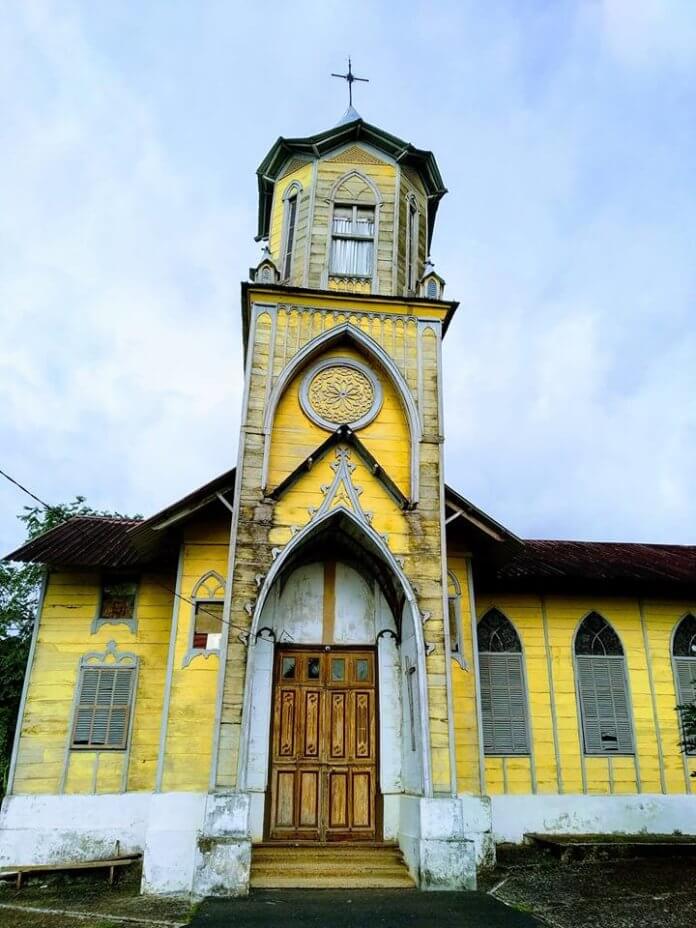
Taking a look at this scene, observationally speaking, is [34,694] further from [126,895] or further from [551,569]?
[551,569]

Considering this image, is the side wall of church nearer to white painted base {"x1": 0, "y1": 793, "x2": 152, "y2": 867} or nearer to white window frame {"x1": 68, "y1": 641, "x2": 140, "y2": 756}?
white window frame {"x1": 68, "y1": 641, "x2": 140, "y2": 756}

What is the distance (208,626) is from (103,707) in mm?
2714

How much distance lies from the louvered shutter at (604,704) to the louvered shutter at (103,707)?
336 inches

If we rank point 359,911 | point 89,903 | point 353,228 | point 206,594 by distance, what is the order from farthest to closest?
point 353,228
point 206,594
point 89,903
point 359,911

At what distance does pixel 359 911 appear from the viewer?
25.8 ft

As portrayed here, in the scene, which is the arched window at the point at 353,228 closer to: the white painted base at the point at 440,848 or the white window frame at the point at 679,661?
the white painted base at the point at 440,848

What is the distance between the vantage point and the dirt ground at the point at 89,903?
7.96 meters

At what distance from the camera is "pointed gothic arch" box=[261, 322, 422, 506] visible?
11.4 meters

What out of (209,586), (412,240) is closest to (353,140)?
(412,240)

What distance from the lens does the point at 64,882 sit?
34.3 feet

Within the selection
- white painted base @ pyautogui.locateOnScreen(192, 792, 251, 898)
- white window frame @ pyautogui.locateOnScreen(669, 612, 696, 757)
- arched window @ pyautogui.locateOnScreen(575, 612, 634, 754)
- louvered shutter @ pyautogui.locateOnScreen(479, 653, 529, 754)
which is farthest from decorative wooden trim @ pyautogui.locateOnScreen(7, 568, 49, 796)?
white window frame @ pyautogui.locateOnScreen(669, 612, 696, 757)

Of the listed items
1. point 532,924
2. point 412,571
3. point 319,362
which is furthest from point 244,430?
point 532,924

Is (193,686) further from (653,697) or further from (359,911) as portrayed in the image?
(653,697)

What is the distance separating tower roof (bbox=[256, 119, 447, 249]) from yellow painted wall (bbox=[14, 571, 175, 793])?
8.35 meters
